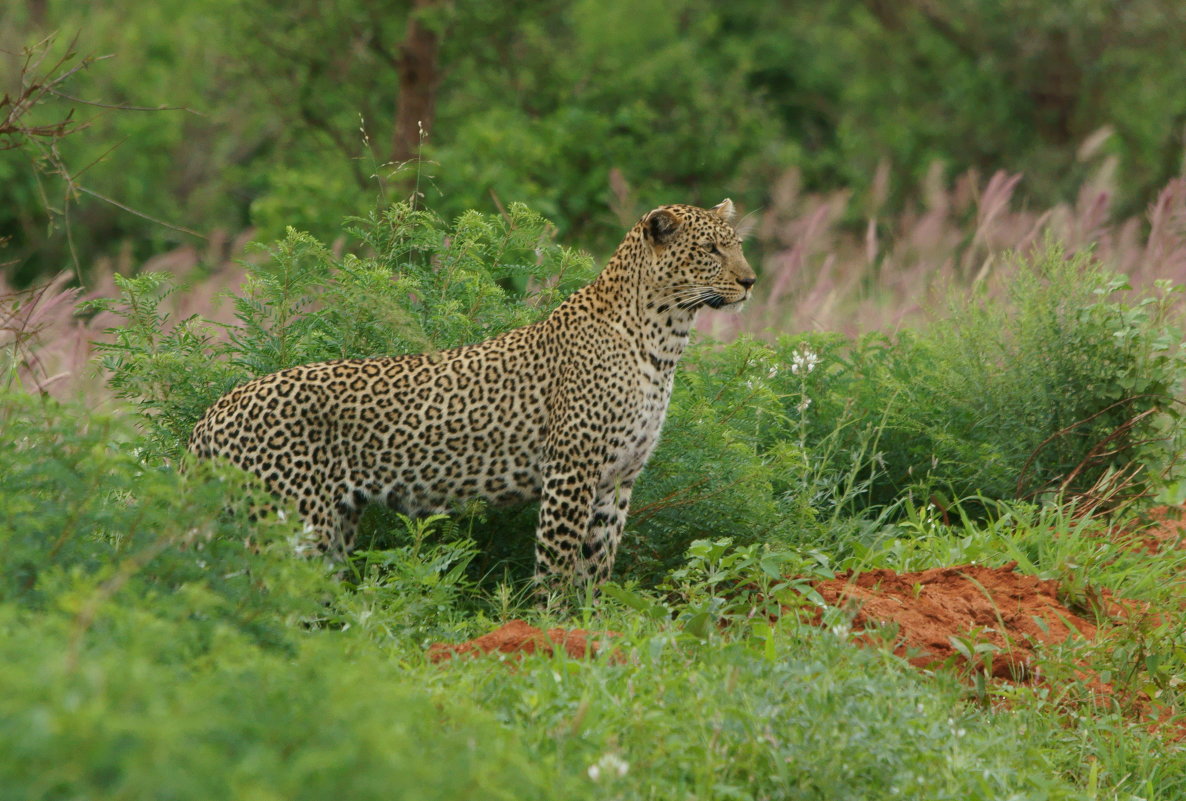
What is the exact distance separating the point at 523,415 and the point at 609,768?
3271 mm

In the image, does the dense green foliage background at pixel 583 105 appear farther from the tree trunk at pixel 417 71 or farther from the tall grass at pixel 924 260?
the tall grass at pixel 924 260

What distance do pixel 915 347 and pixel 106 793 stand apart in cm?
726

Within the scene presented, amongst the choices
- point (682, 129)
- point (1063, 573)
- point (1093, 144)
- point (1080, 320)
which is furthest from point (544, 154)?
point (1063, 573)

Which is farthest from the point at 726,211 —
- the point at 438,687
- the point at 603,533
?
the point at 438,687

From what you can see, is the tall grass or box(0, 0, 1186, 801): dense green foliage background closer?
box(0, 0, 1186, 801): dense green foliage background

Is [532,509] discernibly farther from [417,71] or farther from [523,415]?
[417,71]

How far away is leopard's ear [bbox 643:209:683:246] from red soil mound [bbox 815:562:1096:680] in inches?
73.9

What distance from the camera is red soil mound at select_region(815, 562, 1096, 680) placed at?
20.9 feet

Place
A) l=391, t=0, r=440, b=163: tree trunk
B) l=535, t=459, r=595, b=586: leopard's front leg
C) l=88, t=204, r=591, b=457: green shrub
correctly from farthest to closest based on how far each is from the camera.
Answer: l=391, t=0, r=440, b=163: tree trunk < l=88, t=204, r=591, b=457: green shrub < l=535, t=459, r=595, b=586: leopard's front leg

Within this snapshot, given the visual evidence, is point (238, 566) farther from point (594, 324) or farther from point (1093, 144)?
point (1093, 144)

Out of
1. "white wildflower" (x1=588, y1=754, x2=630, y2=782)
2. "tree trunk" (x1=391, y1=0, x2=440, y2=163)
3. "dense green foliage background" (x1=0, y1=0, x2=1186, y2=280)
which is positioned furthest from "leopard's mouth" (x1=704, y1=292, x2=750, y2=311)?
"tree trunk" (x1=391, y1=0, x2=440, y2=163)

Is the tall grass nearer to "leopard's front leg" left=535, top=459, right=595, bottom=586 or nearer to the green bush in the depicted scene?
the green bush

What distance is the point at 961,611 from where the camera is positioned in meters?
6.75

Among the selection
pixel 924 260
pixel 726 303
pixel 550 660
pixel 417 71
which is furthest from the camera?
pixel 417 71
